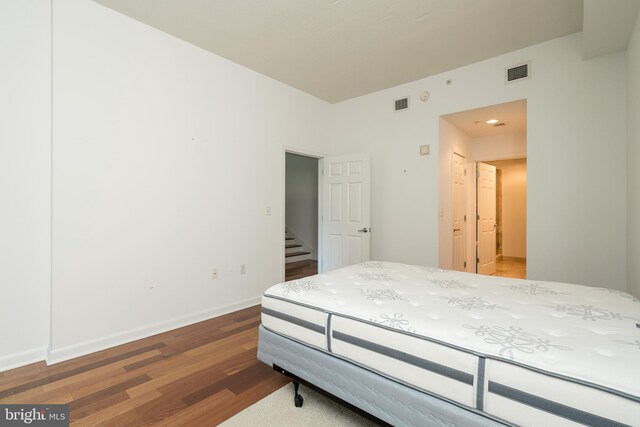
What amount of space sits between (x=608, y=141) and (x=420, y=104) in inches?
81.1

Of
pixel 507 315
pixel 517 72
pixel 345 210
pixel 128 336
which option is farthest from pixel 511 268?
pixel 128 336

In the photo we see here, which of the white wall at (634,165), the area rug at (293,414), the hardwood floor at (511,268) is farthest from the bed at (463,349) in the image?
the hardwood floor at (511,268)

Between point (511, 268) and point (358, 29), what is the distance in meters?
5.89

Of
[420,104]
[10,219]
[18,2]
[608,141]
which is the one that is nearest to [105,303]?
[10,219]

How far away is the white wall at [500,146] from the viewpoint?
4.63 m

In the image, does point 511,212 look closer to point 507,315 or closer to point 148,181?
point 507,315

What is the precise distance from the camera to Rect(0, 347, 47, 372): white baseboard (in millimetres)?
2225

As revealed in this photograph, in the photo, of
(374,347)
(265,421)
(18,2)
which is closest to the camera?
(374,347)

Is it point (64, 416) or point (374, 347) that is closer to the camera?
point (374, 347)

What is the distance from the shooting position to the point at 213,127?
3.39 metres

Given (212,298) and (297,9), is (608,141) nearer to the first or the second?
(297,9)

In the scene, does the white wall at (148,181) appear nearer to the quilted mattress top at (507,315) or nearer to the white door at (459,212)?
the quilted mattress top at (507,315)

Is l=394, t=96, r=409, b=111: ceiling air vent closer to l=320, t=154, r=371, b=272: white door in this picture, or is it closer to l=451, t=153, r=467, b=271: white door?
l=320, t=154, r=371, b=272: white door

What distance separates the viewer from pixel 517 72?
11.0ft
